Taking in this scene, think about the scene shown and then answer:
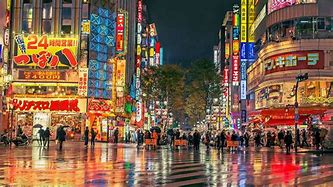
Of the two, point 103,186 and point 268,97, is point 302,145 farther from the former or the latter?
point 103,186

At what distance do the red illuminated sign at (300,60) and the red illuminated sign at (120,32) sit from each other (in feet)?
68.4

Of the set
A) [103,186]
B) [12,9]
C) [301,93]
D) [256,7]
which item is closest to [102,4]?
[12,9]

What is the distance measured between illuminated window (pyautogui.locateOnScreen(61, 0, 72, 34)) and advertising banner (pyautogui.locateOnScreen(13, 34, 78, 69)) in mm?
2517

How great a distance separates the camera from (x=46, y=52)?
65688mm

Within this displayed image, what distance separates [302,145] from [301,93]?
9864 mm

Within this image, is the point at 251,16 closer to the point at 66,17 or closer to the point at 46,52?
the point at 66,17

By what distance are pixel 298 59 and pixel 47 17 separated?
32897mm

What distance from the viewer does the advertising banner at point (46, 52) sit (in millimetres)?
65750

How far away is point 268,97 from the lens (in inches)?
2566

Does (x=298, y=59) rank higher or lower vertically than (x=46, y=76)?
higher

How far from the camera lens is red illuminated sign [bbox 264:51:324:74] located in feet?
193

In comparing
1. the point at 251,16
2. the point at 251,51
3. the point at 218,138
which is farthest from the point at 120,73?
the point at 218,138

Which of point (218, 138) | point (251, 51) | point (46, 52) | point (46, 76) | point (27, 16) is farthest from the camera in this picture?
point (251, 51)

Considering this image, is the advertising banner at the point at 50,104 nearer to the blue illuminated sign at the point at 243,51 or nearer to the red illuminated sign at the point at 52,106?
the red illuminated sign at the point at 52,106
